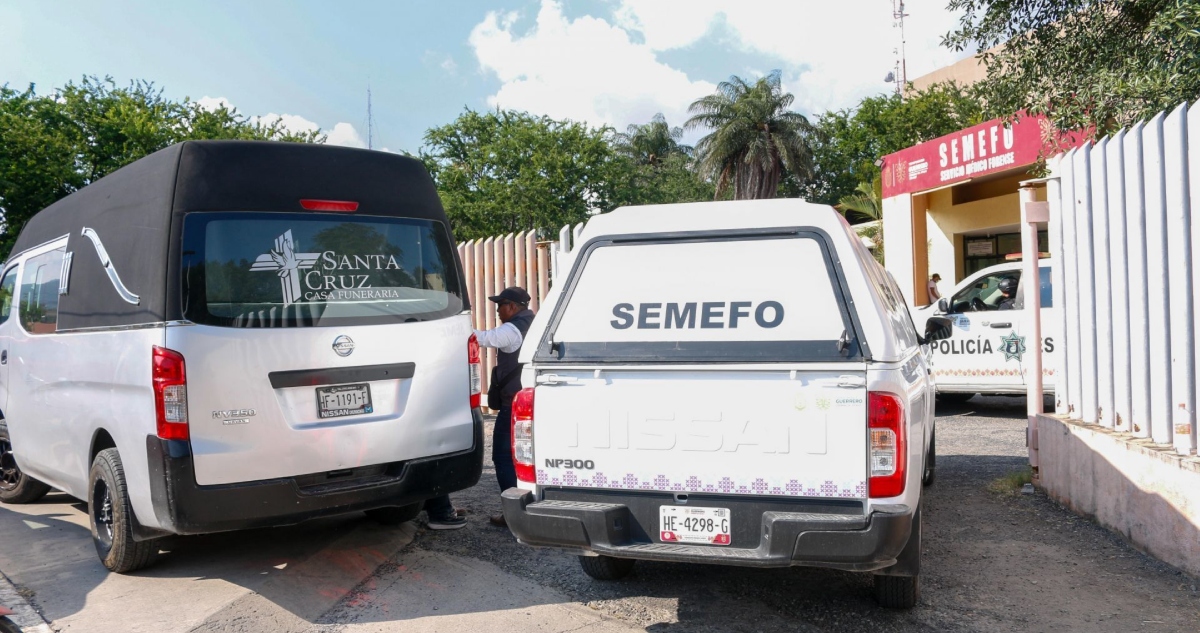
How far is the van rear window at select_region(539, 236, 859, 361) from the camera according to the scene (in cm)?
376

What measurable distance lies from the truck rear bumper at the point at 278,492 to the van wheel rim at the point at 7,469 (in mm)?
3371

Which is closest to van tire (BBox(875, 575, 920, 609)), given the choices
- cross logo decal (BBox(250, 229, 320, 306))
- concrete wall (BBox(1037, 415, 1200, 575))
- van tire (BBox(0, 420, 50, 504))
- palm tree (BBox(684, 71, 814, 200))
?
concrete wall (BBox(1037, 415, 1200, 575))

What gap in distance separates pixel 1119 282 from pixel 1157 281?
1.63 ft

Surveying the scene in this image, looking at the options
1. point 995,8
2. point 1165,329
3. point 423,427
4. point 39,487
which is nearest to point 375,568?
point 423,427

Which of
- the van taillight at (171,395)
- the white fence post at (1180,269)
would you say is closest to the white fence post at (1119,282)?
the white fence post at (1180,269)

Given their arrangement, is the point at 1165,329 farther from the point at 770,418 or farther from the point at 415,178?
the point at 415,178

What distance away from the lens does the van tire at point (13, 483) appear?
7.35m

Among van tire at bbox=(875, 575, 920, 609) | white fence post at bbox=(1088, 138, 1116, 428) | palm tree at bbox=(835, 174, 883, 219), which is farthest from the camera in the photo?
palm tree at bbox=(835, 174, 883, 219)

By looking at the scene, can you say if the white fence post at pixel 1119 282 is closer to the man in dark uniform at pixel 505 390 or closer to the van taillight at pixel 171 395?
the man in dark uniform at pixel 505 390

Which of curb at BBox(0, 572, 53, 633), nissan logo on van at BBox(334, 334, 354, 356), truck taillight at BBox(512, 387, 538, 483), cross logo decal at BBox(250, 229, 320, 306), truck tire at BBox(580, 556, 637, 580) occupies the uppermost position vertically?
cross logo decal at BBox(250, 229, 320, 306)

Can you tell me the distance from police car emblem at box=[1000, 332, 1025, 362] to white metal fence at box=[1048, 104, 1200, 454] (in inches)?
153

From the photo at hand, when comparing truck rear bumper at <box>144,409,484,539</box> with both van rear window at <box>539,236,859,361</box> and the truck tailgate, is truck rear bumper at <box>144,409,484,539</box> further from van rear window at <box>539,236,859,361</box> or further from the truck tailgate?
van rear window at <box>539,236,859,361</box>

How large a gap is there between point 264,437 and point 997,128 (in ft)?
54.7

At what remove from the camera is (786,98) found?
44.0m
